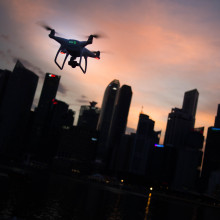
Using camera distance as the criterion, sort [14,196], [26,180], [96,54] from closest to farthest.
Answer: [96,54] < [14,196] < [26,180]

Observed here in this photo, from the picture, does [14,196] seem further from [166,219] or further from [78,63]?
[78,63]

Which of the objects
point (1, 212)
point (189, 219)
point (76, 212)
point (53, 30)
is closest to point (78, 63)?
point (53, 30)

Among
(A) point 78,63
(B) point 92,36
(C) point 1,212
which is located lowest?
(C) point 1,212

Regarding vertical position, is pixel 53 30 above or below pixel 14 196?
above

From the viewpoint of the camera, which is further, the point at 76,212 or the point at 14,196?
the point at 14,196

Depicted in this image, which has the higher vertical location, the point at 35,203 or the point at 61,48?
the point at 61,48

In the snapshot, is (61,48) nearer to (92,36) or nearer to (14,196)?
(92,36)

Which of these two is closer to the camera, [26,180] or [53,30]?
[53,30]

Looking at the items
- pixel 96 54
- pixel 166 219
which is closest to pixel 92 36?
pixel 96 54

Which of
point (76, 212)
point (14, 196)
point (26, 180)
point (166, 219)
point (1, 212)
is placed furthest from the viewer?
point (26, 180)
